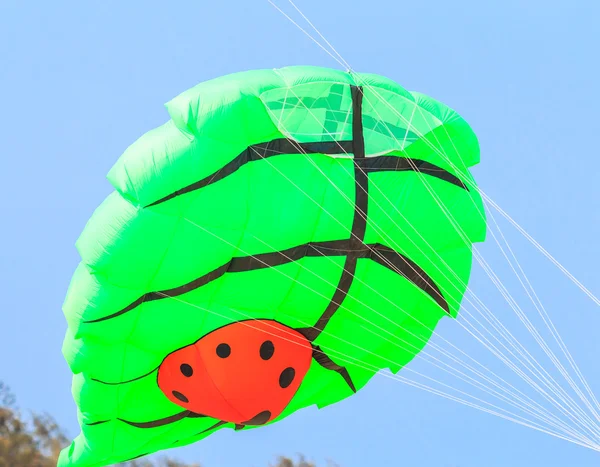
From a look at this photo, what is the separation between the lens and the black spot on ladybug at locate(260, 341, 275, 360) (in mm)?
8031

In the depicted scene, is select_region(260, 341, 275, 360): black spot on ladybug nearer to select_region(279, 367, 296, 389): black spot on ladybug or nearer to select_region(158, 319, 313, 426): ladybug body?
select_region(158, 319, 313, 426): ladybug body

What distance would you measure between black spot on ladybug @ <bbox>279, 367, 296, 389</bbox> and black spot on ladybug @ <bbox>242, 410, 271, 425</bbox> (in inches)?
10.3

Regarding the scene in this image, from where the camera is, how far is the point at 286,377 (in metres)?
8.21

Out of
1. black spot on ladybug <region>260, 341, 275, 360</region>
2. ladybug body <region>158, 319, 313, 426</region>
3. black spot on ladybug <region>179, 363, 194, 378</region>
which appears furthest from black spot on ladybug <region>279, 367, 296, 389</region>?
black spot on ladybug <region>179, 363, 194, 378</region>

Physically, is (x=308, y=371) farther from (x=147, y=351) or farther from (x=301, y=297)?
(x=147, y=351)

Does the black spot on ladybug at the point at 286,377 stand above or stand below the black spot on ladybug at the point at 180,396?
above

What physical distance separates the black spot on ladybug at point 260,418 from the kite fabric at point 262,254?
0.06m

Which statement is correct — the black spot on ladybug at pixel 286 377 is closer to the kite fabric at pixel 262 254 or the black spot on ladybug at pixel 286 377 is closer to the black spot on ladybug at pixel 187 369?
the kite fabric at pixel 262 254

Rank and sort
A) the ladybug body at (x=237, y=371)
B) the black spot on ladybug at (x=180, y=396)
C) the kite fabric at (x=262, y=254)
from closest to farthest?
1. the kite fabric at (x=262, y=254)
2. the ladybug body at (x=237, y=371)
3. the black spot on ladybug at (x=180, y=396)

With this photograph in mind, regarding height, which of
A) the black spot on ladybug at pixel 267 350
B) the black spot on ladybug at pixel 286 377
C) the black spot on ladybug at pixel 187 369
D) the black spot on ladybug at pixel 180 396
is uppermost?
the black spot on ladybug at pixel 267 350

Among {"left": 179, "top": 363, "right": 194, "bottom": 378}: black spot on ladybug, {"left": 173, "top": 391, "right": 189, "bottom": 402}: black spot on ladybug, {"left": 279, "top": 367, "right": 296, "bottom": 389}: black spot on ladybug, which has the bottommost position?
{"left": 173, "top": 391, "right": 189, "bottom": 402}: black spot on ladybug

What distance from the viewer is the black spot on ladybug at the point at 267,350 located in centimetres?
803

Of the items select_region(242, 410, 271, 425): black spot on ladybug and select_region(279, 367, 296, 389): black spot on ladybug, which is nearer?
select_region(279, 367, 296, 389): black spot on ladybug

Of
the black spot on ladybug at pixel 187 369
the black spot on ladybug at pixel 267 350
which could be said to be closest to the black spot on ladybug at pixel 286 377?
the black spot on ladybug at pixel 267 350
